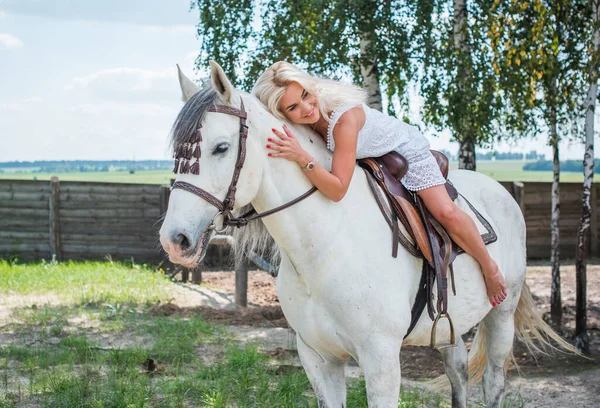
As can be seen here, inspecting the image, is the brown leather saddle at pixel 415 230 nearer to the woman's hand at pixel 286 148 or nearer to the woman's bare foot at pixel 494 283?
the woman's bare foot at pixel 494 283

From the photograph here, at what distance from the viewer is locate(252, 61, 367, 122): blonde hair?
2471mm

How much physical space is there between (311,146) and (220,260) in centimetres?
887

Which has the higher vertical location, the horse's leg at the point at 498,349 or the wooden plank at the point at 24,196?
the wooden plank at the point at 24,196

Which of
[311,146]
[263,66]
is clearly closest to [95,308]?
[263,66]

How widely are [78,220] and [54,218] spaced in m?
0.43

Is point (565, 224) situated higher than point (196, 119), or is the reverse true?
point (196, 119)

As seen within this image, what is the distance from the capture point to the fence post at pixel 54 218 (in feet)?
36.7

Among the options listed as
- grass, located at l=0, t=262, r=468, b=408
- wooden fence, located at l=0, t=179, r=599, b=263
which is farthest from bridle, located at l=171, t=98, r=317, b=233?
wooden fence, located at l=0, t=179, r=599, b=263

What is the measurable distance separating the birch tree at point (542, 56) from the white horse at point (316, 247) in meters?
3.88

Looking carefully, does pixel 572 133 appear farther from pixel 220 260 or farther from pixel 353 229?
pixel 353 229

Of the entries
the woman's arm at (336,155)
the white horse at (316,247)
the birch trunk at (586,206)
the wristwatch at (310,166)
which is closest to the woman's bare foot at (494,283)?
the white horse at (316,247)

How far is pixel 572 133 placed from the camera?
8844 millimetres

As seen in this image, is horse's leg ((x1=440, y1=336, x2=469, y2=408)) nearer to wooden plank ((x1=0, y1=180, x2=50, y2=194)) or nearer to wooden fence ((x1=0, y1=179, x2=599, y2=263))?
wooden fence ((x1=0, y1=179, x2=599, y2=263))

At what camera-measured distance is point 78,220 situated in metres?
11.3
